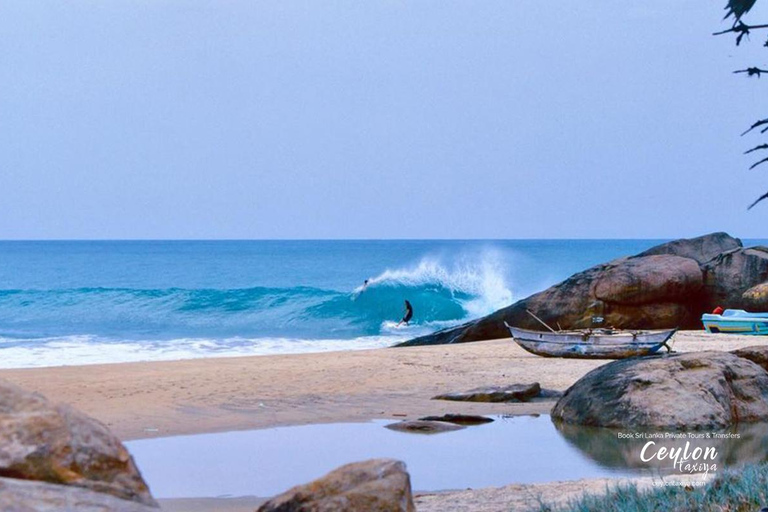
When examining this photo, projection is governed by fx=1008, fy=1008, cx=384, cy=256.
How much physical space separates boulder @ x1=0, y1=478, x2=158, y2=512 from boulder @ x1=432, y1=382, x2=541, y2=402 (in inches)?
382

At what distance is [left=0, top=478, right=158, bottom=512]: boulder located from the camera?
409 centimetres

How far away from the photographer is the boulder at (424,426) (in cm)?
1151

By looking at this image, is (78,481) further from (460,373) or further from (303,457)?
(460,373)

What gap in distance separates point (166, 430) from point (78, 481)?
7.05 m

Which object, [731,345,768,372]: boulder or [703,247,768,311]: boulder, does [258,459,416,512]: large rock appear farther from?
[703,247,768,311]: boulder

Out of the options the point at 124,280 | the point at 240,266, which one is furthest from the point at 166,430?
the point at 240,266

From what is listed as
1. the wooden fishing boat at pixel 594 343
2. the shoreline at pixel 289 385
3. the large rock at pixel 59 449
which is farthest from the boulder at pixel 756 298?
the large rock at pixel 59 449

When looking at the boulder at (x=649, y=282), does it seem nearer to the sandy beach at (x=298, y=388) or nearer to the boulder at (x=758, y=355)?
the sandy beach at (x=298, y=388)

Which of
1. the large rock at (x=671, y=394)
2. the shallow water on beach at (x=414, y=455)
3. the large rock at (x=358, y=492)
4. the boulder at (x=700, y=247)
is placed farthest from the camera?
the boulder at (x=700, y=247)

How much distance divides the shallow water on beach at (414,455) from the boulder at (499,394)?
170cm

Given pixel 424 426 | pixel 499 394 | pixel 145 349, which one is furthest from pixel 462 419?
pixel 145 349

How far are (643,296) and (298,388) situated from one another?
1423cm

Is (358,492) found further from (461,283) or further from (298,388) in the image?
(461,283)

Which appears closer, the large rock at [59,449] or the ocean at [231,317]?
the large rock at [59,449]
